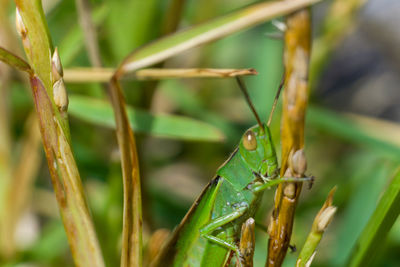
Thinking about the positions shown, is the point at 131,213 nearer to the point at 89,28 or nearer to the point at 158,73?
the point at 158,73

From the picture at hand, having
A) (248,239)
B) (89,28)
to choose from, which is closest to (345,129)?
(89,28)

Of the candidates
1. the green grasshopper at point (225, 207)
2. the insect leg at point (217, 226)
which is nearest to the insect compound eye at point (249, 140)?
the green grasshopper at point (225, 207)

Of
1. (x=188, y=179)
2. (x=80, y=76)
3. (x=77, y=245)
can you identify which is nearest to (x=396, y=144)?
(x=188, y=179)

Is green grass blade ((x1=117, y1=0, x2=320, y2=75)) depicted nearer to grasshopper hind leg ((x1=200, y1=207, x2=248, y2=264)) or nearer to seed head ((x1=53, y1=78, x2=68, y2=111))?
seed head ((x1=53, y1=78, x2=68, y2=111))

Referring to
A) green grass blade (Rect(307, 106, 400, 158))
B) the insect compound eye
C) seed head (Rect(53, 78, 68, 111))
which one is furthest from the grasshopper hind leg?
green grass blade (Rect(307, 106, 400, 158))

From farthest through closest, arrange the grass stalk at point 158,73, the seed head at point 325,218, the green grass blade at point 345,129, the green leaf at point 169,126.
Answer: the green grass blade at point 345,129 → the green leaf at point 169,126 → the grass stalk at point 158,73 → the seed head at point 325,218

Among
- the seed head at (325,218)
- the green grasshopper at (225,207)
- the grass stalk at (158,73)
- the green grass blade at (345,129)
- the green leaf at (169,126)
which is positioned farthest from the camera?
the green grass blade at (345,129)

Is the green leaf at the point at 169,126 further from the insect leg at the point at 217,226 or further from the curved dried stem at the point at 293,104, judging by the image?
the curved dried stem at the point at 293,104

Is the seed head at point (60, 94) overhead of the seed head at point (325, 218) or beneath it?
overhead
